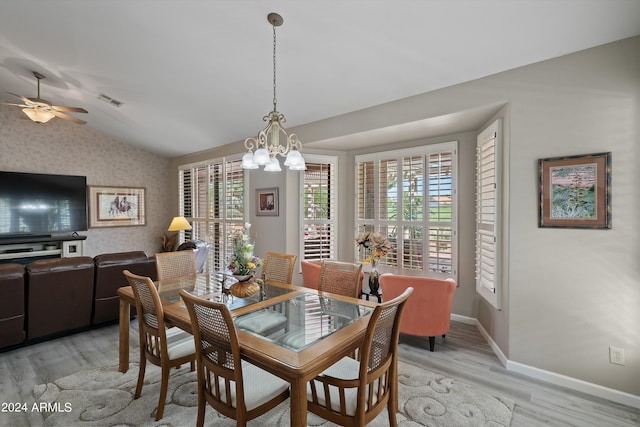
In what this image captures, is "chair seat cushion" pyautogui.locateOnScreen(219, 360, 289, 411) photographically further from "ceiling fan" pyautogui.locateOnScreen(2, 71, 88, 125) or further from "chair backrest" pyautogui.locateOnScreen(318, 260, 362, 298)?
"ceiling fan" pyautogui.locateOnScreen(2, 71, 88, 125)

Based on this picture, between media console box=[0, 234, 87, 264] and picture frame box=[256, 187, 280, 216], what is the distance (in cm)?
389

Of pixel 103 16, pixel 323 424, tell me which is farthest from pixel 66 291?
pixel 323 424

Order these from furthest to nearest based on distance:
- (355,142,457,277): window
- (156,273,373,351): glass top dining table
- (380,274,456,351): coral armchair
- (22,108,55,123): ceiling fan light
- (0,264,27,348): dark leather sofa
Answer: (22,108,55,123): ceiling fan light → (355,142,457,277): window → (380,274,456,351): coral armchair → (0,264,27,348): dark leather sofa → (156,273,373,351): glass top dining table

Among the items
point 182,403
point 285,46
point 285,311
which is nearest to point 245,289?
point 285,311

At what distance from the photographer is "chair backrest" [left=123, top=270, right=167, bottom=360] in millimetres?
2010

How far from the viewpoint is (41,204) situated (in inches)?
225

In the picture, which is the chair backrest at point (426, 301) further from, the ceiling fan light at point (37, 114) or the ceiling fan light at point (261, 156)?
the ceiling fan light at point (37, 114)

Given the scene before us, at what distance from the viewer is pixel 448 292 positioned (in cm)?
294

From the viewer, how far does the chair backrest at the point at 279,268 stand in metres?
3.00

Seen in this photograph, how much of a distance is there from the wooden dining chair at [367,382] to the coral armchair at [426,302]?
1271 millimetres

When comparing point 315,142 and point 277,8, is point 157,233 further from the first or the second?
point 277,8

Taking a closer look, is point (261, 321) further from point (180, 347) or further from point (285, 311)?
point (180, 347)

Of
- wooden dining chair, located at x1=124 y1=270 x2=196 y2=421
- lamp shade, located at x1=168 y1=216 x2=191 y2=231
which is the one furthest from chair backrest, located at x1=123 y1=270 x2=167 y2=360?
lamp shade, located at x1=168 y1=216 x2=191 y2=231

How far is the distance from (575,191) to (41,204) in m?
8.15
